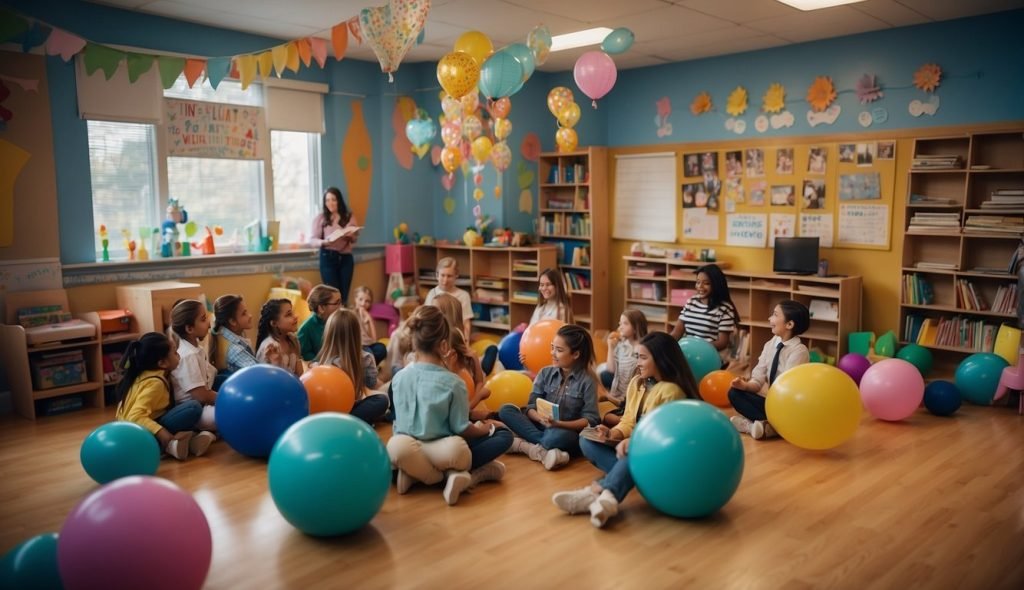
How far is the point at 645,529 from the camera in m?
3.33

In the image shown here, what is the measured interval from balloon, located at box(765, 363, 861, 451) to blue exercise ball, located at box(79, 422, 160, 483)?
3.30 m

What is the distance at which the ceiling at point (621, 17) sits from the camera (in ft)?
18.8

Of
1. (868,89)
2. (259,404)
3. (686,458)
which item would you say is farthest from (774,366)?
(868,89)

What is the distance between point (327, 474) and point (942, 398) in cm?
417

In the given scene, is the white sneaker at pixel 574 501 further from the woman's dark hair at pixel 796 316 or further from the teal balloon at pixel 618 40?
the teal balloon at pixel 618 40

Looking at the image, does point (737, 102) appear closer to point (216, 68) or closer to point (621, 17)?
point (621, 17)

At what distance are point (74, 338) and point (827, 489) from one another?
4.96m

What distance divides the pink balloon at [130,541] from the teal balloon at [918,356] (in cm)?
562

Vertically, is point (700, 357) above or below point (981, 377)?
above

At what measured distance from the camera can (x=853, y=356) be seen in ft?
19.6

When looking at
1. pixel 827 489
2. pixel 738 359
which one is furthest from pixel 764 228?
pixel 827 489

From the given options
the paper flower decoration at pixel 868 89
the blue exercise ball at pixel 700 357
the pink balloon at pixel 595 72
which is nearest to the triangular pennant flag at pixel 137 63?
the pink balloon at pixel 595 72

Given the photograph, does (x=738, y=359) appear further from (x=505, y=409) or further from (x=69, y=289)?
(x=69, y=289)

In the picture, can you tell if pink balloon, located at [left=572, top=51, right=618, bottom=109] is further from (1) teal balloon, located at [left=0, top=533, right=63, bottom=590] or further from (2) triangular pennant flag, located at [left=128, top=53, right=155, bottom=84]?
(1) teal balloon, located at [left=0, top=533, right=63, bottom=590]
